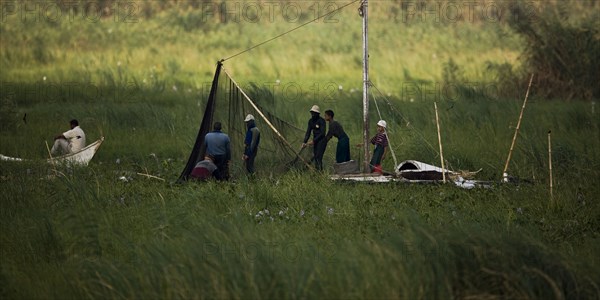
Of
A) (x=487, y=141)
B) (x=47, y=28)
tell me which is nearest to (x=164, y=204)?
(x=487, y=141)

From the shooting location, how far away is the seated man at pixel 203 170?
16500 millimetres

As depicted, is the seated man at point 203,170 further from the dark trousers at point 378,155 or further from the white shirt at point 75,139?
the white shirt at point 75,139

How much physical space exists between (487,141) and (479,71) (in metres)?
11.1

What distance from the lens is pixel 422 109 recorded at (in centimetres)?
2369

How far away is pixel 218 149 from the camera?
1664cm

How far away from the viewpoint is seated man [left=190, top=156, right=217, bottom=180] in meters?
16.5

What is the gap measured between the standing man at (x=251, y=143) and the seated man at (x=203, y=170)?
0.66 meters

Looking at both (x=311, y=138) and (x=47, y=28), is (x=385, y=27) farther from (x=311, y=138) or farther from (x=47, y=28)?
(x=311, y=138)

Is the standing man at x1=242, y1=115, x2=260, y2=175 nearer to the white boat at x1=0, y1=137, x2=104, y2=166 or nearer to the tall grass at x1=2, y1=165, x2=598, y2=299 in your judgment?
the tall grass at x1=2, y1=165, x2=598, y2=299

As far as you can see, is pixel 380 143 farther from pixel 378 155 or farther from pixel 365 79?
pixel 365 79

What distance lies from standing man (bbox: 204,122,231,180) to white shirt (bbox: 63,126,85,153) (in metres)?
3.49

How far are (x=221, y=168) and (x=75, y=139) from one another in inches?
144
